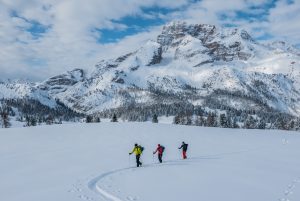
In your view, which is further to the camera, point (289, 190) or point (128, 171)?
point (128, 171)

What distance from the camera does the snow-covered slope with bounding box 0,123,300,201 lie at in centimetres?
2364

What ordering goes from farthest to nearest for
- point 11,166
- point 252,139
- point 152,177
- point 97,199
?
1. point 252,139
2. point 11,166
3. point 152,177
4. point 97,199

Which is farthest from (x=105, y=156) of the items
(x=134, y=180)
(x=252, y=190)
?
(x=252, y=190)

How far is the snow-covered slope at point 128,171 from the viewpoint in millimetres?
23641

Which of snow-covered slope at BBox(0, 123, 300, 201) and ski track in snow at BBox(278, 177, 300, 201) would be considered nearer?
ski track in snow at BBox(278, 177, 300, 201)

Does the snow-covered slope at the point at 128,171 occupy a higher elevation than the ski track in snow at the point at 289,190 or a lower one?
higher

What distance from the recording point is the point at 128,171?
107 feet

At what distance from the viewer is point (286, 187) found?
26.3m

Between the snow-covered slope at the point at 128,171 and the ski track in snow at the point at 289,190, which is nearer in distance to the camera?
the ski track in snow at the point at 289,190

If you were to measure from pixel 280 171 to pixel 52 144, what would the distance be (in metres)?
32.5

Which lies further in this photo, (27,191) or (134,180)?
(134,180)

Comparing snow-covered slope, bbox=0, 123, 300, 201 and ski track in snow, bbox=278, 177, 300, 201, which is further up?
snow-covered slope, bbox=0, 123, 300, 201

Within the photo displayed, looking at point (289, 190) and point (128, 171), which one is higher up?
point (128, 171)

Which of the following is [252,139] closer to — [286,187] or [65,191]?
[286,187]
